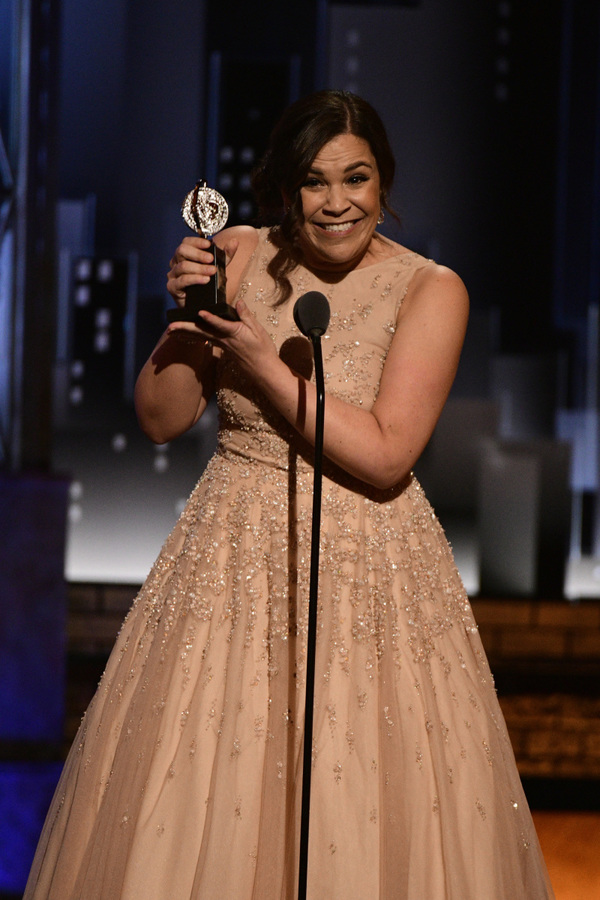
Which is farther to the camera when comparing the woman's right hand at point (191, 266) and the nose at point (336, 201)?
the nose at point (336, 201)

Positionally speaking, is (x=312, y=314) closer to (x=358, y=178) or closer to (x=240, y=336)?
(x=240, y=336)

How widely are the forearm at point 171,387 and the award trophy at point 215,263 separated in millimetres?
181

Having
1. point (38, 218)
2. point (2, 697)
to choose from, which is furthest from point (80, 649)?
point (38, 218)

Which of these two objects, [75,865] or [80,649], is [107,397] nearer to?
[80,649]

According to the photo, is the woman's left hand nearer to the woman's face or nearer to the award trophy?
the award trophy

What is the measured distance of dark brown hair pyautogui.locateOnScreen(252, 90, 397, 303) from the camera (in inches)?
54.1

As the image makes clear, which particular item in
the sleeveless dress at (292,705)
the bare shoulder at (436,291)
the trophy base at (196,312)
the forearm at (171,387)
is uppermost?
the bare shoulder at (436,291)

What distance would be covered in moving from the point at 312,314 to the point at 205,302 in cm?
14

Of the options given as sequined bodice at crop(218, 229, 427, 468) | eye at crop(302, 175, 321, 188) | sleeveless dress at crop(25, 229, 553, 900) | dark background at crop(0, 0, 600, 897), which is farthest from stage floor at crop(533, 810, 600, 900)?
eye at crop(302, 175, 321, 188)

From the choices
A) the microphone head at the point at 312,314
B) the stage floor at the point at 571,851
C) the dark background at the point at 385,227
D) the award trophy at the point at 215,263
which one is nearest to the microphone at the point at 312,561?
the microphone head at the point at 312,314

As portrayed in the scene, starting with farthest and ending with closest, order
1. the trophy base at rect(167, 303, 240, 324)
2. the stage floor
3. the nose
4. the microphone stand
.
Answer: the stage floor → the nose → the trophy base at rect(167, 303, 240, 324) → the microphone stand

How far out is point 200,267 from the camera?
3.98 feet

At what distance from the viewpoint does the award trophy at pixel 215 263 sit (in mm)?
1195

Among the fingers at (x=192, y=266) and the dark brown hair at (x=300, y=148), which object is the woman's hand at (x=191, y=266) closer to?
the fingers at (x=192, y=266)
